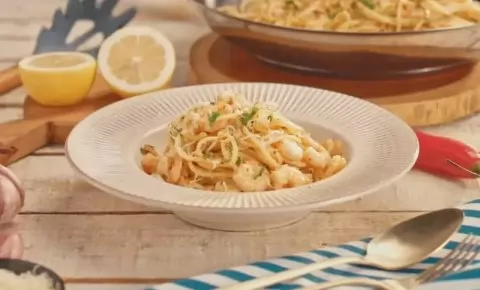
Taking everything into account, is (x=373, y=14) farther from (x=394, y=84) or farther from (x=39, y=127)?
(x=39, y=127)

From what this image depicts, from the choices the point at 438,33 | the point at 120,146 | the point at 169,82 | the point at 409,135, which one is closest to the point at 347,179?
the point at 409,135

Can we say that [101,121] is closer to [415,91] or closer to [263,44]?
[263,44]

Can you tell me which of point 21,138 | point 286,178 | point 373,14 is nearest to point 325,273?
point 286,178

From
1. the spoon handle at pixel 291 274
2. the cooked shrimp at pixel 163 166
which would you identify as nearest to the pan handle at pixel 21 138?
the cooked shrimp at pixel 163 166

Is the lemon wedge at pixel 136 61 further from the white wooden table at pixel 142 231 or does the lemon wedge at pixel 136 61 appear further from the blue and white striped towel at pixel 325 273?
the blue and white striped towel at pixel 325 273

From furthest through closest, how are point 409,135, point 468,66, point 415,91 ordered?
point 468,66 < point 415,91 < point 409,135

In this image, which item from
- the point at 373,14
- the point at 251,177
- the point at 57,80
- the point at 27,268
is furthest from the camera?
the point at 373,14
